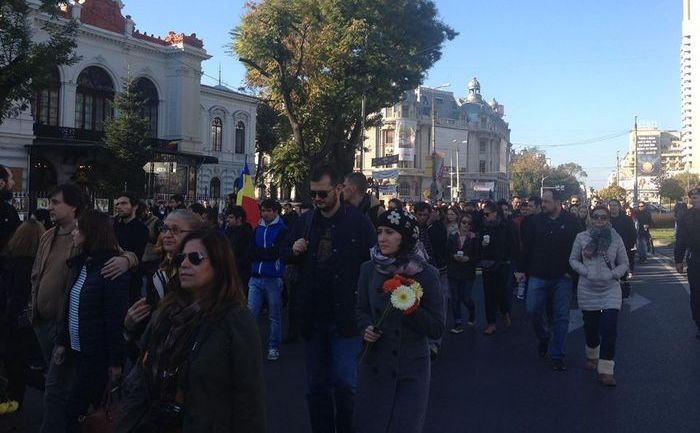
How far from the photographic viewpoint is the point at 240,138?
49.0 m

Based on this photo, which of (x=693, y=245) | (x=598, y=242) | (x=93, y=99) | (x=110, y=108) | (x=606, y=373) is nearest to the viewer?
(x=606, y=373)

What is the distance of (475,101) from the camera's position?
11650 cm

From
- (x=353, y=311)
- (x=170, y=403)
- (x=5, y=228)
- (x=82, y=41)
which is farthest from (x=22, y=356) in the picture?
(x=82, y=41)

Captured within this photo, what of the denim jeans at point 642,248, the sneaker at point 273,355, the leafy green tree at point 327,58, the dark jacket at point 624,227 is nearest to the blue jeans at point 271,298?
the sneaker at point 273,355

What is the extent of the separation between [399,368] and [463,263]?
6.52 metres

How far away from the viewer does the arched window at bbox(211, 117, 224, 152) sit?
46.7 m

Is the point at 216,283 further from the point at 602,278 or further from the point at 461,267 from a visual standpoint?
the point at 461,267

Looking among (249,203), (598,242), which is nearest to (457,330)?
(598,242)

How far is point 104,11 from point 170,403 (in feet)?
125

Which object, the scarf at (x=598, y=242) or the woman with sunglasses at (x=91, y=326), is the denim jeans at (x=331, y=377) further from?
the scarf at (x=598, y=242)

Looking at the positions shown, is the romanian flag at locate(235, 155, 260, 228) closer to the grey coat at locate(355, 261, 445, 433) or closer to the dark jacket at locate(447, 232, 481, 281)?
the dark jacket at locate(447, 232, 481, 281)

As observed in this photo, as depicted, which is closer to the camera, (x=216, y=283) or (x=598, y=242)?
(x=216, y=283)

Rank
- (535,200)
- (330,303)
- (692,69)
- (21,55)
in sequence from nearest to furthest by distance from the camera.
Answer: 1. (330,303)
2. (535,200)
3. (21,55)
4. (692,69)

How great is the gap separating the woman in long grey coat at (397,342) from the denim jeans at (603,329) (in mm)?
3713
